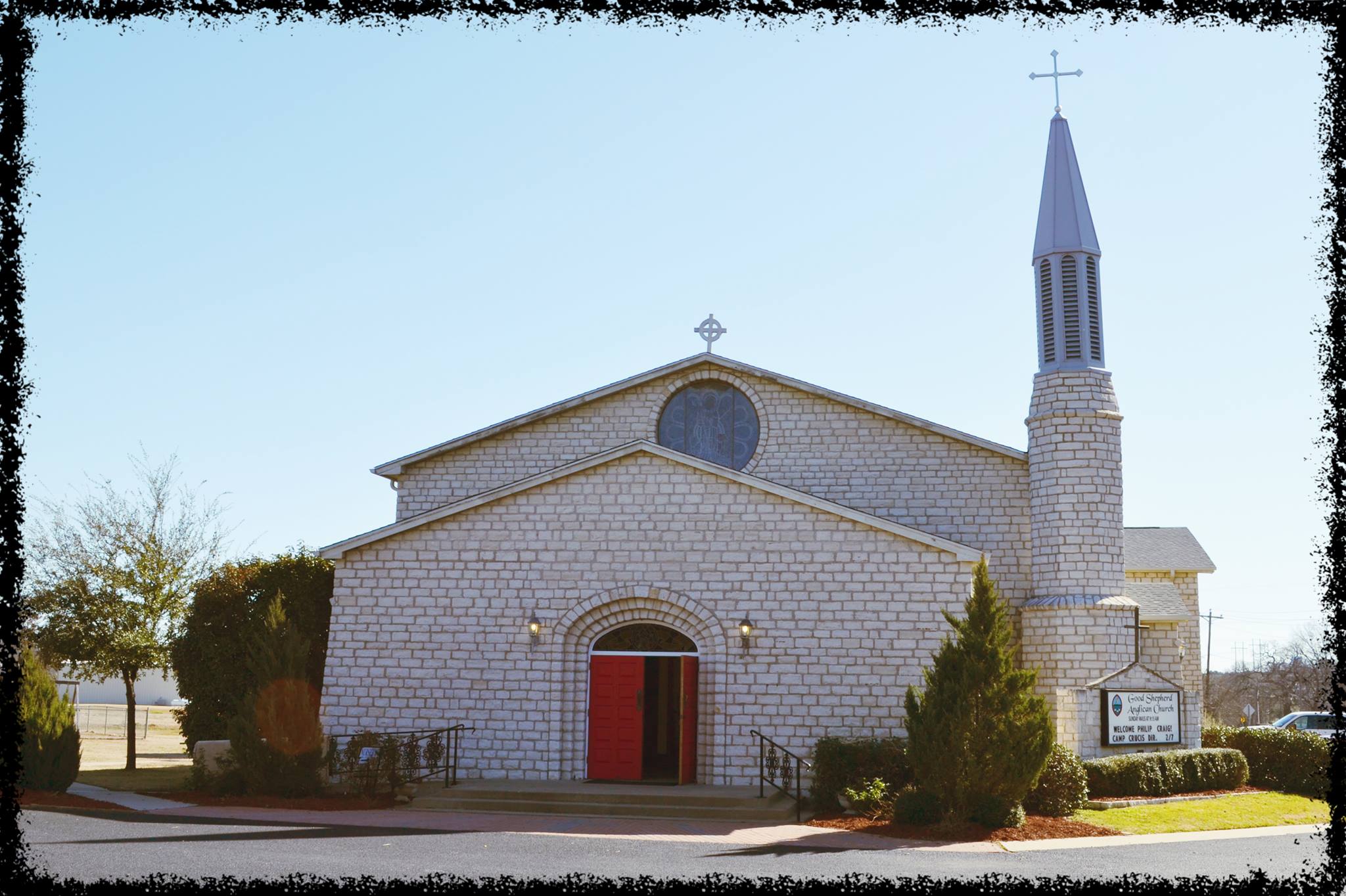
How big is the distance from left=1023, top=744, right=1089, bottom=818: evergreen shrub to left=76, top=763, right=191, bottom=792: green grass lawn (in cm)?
1433

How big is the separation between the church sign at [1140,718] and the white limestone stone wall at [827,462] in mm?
2869

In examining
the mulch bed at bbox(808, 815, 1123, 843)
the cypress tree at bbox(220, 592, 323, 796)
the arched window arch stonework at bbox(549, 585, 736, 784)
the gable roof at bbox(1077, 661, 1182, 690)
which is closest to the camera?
the mulch bed at bbox(808, 815, 1123, 843)

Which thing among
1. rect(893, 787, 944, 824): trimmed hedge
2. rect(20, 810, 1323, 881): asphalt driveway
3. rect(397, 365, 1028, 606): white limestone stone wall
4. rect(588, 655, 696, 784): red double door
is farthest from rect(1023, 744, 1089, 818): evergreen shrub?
rect(588, 655, 696, 784): red double door

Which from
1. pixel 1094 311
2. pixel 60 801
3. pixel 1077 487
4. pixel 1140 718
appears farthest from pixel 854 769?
pixel 60 801

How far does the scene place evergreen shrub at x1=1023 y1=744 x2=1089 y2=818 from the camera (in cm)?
1717

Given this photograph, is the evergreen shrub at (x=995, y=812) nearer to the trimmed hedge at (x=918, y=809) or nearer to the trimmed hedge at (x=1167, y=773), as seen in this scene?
the trimmed hedge at (x=918, y=809)

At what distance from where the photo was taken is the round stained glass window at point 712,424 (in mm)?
25016

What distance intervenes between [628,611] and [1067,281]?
1155 centimetres

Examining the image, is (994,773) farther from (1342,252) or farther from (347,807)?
(1342,252)

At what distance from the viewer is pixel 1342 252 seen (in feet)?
16.1

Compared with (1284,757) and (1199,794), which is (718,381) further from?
(1284,757)

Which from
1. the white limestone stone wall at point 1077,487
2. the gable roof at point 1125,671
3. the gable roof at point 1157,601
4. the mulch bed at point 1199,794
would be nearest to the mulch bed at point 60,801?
the mulch bed at point 1199,794

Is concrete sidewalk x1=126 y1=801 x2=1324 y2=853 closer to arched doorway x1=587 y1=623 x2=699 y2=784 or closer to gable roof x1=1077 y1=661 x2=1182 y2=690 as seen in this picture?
arched doorway x1=587 y1=623 x2=699 y2=784

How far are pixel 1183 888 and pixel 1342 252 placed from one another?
2925mm
